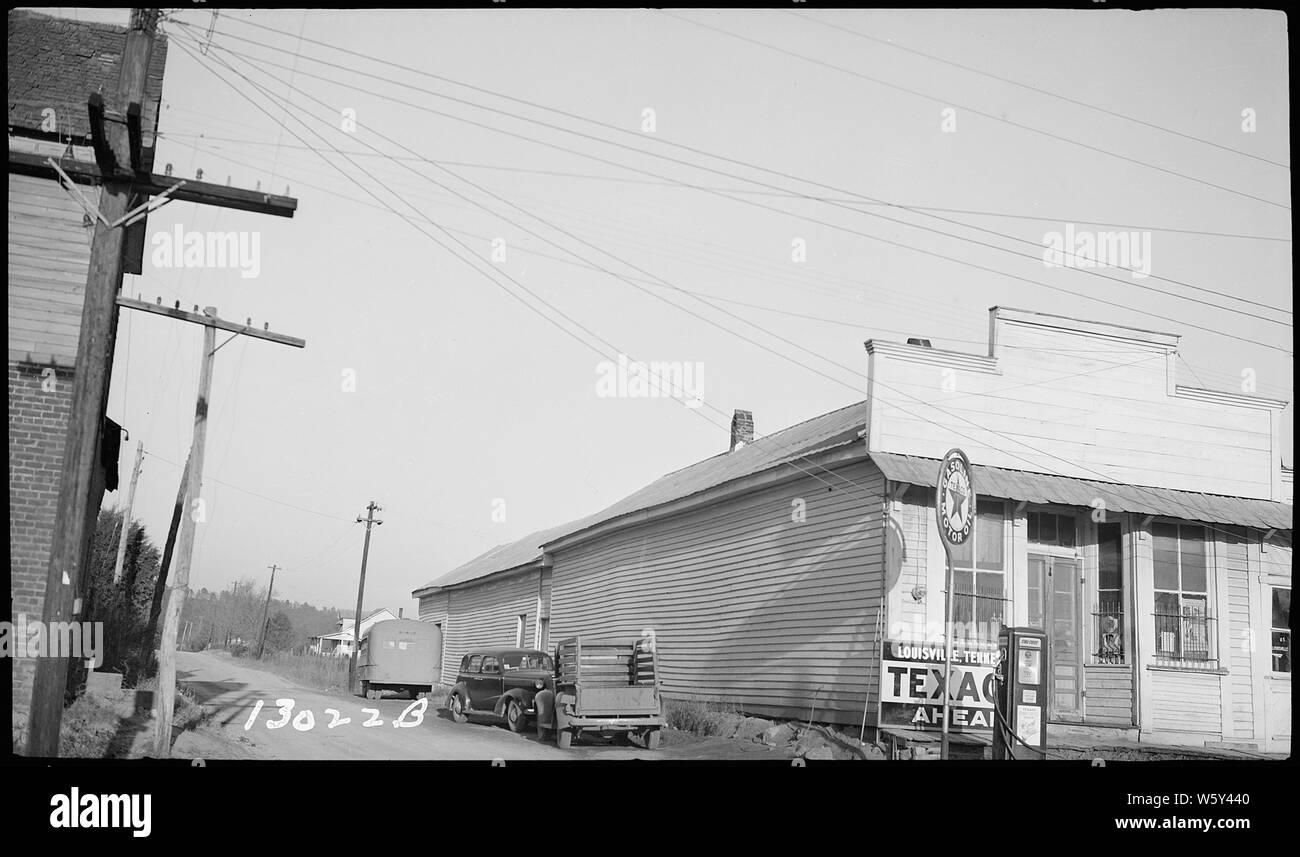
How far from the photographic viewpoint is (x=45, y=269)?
618 inches

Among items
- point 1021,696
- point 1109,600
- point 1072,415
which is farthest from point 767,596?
point 1021,696

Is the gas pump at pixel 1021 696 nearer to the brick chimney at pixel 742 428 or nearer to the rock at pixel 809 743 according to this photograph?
the rock at pixel 809 743

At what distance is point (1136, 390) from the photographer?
18422mm

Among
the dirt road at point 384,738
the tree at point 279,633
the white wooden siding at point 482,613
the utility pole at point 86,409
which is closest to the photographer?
the utility pole at point 86,409

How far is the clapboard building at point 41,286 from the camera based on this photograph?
14945mm

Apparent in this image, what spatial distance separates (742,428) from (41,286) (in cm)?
1915

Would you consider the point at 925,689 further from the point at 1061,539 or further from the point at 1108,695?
the point at 1061,539

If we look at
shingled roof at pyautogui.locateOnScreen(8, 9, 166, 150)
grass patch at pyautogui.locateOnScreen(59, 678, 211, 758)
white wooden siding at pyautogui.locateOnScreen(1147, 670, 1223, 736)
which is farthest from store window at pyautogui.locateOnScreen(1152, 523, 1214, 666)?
shingled roof at pyautogui.locateOnScreen(8, 9, 166, 150)

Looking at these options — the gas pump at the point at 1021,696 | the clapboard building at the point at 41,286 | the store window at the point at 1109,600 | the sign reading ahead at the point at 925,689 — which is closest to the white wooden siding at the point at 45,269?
the clapboard building at the point at 41,286

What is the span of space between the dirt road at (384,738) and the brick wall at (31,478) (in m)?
2.71

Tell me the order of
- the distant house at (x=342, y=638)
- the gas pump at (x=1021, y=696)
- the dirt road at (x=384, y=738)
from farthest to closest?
the distant house at (x=342, y=638)
the dirt road at (x=384, y=738)
the gas pump at (x=1021, y=696)
